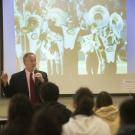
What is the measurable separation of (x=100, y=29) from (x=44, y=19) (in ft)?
3.18

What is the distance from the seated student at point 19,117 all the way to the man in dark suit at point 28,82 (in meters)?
2.25

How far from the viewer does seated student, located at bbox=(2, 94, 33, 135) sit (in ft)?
9.16

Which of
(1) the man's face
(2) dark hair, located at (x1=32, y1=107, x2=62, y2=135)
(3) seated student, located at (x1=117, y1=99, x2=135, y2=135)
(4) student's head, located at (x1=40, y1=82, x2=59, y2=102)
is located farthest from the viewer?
(1) the man's face

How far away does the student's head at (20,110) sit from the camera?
9.78ft

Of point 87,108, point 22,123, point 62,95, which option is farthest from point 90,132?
point 62,95

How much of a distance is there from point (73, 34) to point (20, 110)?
4.08 metres

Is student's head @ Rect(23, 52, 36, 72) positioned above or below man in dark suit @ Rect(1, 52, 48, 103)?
above

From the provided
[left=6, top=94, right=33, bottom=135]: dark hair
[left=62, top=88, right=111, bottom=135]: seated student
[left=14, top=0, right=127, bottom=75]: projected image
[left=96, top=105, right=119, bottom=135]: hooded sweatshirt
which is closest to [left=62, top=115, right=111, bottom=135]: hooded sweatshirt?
[left=62, top=88, right=111, bottom=135]: seated student

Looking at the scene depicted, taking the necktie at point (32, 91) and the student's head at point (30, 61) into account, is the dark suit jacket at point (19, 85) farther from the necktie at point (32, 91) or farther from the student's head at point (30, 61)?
the student's head at point (30, 61)

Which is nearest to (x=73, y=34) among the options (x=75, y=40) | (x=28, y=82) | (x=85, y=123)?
(x=75, y=40)

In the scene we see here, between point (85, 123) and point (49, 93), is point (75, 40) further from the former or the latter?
point (85, 123)

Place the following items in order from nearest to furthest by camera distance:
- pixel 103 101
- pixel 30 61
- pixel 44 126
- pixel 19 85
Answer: pixel 44 126 → pixel 103 101 → pixel 30 61 → pixel 19 85

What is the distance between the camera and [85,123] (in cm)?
306

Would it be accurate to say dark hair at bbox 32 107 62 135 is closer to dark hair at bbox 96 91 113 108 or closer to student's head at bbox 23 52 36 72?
dark hair at bbox 96 91 113 108
